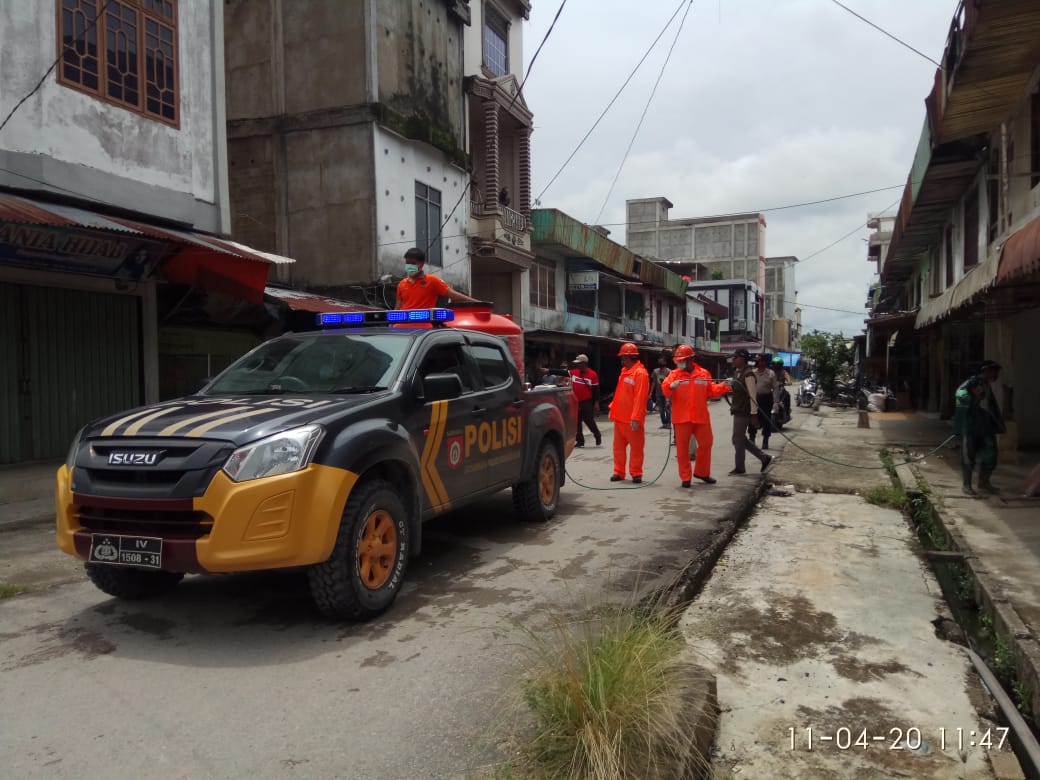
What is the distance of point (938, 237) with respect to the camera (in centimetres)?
1958

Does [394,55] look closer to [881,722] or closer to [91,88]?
[91,88]

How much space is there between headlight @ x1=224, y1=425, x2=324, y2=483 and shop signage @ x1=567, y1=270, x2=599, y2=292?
24.4m

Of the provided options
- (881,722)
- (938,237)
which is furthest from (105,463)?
(938,237)

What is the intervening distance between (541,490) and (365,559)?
308cm

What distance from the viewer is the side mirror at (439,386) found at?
499cm

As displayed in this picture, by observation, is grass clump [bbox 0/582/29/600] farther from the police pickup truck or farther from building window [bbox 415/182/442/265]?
building window [bbox 415/182/442/265]

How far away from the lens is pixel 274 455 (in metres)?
3.99

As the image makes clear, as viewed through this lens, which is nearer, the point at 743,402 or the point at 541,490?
the point at 541,490

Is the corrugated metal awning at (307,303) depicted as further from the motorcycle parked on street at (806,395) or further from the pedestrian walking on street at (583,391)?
the motorcycle parked on street at (806,395)

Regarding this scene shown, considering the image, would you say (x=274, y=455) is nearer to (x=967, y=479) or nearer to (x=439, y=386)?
(x=439, y=386)

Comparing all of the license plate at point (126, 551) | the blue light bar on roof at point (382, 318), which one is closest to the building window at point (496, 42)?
the blue light bar on roof at point (382, 318)

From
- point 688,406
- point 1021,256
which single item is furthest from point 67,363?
point 1021,256

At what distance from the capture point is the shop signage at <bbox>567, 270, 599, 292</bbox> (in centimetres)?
2791

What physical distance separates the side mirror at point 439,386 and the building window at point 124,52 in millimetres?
7546
